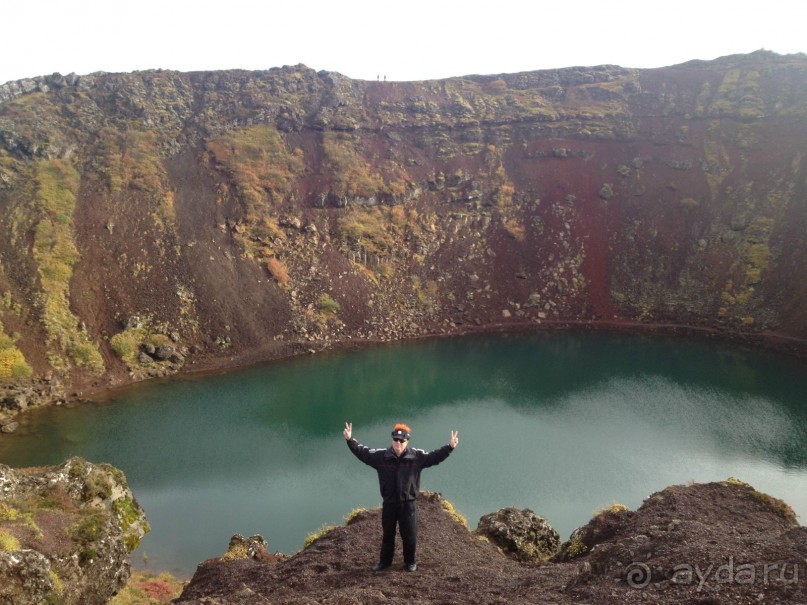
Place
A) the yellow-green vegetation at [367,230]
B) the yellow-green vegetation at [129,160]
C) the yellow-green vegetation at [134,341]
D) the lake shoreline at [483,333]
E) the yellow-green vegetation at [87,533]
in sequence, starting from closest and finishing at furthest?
the yellow-green vegetation at [87,533], the yellow-green vegetation at [134,341], the lake shoreline at [483,333], the yellow-green vegetation at [129,160], the yellow-green vegetation at [367,230]

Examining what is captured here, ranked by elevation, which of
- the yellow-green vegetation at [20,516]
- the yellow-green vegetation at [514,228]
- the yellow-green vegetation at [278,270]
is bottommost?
the yellow-green vegetation at [20,516]

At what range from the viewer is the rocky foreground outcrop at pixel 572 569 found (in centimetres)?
848

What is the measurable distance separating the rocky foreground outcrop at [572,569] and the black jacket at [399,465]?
5.61ft

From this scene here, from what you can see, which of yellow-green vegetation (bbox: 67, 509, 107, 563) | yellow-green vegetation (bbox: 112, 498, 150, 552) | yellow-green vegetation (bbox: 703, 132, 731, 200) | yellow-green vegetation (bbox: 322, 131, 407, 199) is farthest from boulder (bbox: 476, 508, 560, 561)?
yellow-green vegetation (bbox: 703, 132, 731, 200)

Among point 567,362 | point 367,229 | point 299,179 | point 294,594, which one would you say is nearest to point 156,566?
point 294,594

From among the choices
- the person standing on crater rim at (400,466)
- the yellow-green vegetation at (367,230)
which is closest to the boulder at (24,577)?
the person standing on crater rim at (400,466)

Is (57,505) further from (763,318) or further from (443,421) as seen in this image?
(763,318)

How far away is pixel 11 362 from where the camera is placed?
38.2m

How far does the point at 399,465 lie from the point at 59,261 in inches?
1873

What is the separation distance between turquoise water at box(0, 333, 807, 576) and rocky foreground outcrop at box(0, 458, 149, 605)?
28.3ft

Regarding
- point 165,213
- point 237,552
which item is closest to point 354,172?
point 165,213

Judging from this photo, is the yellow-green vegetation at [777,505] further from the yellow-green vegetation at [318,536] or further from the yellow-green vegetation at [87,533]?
the yellow-green vegetation at [87,533]

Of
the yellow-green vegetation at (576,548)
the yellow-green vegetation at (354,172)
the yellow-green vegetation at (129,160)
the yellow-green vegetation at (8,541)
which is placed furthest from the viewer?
the yellow-green vegetation at (354,172)

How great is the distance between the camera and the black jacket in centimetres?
937
